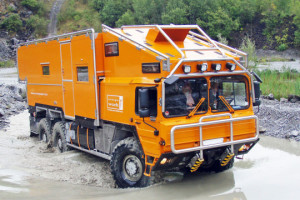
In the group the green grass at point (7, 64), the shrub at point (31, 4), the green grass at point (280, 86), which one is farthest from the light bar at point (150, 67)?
the shrub at point (31, 4)

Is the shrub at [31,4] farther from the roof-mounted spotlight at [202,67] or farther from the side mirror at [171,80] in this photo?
the side mirror at [171,80]

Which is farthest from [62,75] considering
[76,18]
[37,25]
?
[76,18]

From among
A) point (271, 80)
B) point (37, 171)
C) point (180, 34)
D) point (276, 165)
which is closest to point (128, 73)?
point (180, 34)

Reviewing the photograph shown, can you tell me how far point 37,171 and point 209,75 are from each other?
5.06 meters

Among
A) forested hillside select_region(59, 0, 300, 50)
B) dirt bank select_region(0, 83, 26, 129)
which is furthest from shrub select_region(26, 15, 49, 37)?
dirt bank select_region(0, 83, 26, 129)

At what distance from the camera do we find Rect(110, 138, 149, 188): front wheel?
738 centimetres

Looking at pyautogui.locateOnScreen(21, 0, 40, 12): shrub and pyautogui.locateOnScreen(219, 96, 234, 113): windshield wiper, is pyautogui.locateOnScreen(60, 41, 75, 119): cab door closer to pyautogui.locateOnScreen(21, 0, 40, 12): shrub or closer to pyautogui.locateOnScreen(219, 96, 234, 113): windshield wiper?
pyautogui.locateOnScreen(219, 96, 234, 113): windshield wiper

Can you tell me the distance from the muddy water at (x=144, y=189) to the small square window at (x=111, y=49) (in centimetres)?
297

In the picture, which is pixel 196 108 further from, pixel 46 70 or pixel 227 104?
pixel 46 70

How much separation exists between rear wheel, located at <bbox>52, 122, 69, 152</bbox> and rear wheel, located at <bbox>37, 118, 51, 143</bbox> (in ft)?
2.11

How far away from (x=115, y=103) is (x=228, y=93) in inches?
98.3

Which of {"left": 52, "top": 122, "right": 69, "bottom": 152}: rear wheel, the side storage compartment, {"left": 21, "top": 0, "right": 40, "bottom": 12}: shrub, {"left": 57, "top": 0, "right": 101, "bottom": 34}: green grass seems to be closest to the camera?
the side storage compartment

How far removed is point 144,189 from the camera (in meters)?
7.32

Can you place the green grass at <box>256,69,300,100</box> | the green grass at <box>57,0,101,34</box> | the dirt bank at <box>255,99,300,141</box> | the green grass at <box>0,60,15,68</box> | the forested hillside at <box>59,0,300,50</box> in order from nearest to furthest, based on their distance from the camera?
the dirt bank at <box>255,99,300,141</box> < the green grass at <box>256,69,300,100</box> < the forested hillside at <box>59,0,300,50</box> < the green grass at <box>0,60,15,68</box> < the green grass at <box>57,0,101,34</box>
